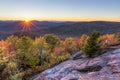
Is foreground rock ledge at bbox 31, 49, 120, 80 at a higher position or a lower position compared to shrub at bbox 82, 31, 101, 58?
lower

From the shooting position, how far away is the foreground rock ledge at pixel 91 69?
96.8 feet

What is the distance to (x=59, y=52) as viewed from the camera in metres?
95.4

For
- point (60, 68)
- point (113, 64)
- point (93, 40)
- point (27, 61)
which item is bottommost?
point (27, 61)

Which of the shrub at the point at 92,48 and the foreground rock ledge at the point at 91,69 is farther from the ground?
the shrub at the point at 92,48

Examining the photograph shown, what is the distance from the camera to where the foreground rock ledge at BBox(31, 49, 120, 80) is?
2952cm

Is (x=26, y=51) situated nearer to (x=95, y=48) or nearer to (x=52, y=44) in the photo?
(x=52, y=44)

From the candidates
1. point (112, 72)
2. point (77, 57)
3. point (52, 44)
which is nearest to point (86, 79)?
point (112, 72)

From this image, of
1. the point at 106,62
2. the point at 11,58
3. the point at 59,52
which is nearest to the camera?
the point at 106,62

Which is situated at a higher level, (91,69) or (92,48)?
(92,48)

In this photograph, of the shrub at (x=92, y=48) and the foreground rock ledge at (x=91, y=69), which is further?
the shrub at (x=92, y=48)

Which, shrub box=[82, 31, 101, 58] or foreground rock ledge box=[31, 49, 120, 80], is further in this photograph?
shrub box=[82, 31, 101, 58]

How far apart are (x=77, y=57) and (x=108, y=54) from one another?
6385mm

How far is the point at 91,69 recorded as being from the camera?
105 feet

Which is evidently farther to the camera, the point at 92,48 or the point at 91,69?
the point at 92,48
